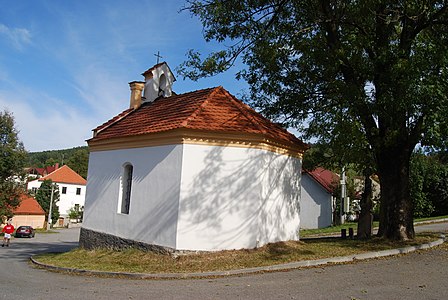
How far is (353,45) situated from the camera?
13.1m

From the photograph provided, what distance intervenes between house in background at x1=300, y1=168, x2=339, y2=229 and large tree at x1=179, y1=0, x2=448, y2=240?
18.8 metres

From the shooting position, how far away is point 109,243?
580 inches

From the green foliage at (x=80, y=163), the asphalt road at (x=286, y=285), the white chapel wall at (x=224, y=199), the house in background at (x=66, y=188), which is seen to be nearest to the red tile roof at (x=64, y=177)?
the house in background at (x=66, y=188)

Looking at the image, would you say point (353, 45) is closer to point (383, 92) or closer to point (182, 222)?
point (383, 92)

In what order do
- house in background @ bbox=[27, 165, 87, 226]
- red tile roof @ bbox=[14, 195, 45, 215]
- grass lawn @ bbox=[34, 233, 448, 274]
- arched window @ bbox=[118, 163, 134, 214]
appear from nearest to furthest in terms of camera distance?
grass lawn @ bbox=[34, 233, 448, 274] < arched window @ bbox=[118, 163, 134, 214] < red tile roof @ bbox=[14, 195, 45, 215] < house in background @ bbox=[27, 165, 87, 226]

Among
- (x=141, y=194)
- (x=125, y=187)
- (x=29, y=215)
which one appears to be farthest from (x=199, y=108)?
(x=29, y=215)

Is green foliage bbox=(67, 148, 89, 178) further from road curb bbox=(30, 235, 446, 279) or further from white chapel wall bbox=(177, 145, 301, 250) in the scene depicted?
white chapel wall bbox=(177, 145, 301, 250)

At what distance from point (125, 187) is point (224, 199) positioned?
4.63 metres

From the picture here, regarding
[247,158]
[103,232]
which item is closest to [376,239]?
[247,158]

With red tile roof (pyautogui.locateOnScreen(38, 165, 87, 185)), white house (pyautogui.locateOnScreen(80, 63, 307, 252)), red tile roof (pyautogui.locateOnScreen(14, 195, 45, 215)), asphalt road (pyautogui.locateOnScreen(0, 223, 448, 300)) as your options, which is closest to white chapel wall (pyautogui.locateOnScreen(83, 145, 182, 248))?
white house (pyautogui.locateOnScreen(80, 63, 307, 252))

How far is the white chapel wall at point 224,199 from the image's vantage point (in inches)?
469

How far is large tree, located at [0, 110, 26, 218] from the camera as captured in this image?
3775 cm

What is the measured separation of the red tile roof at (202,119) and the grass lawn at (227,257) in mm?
3754

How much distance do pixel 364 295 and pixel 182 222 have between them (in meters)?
5.96
